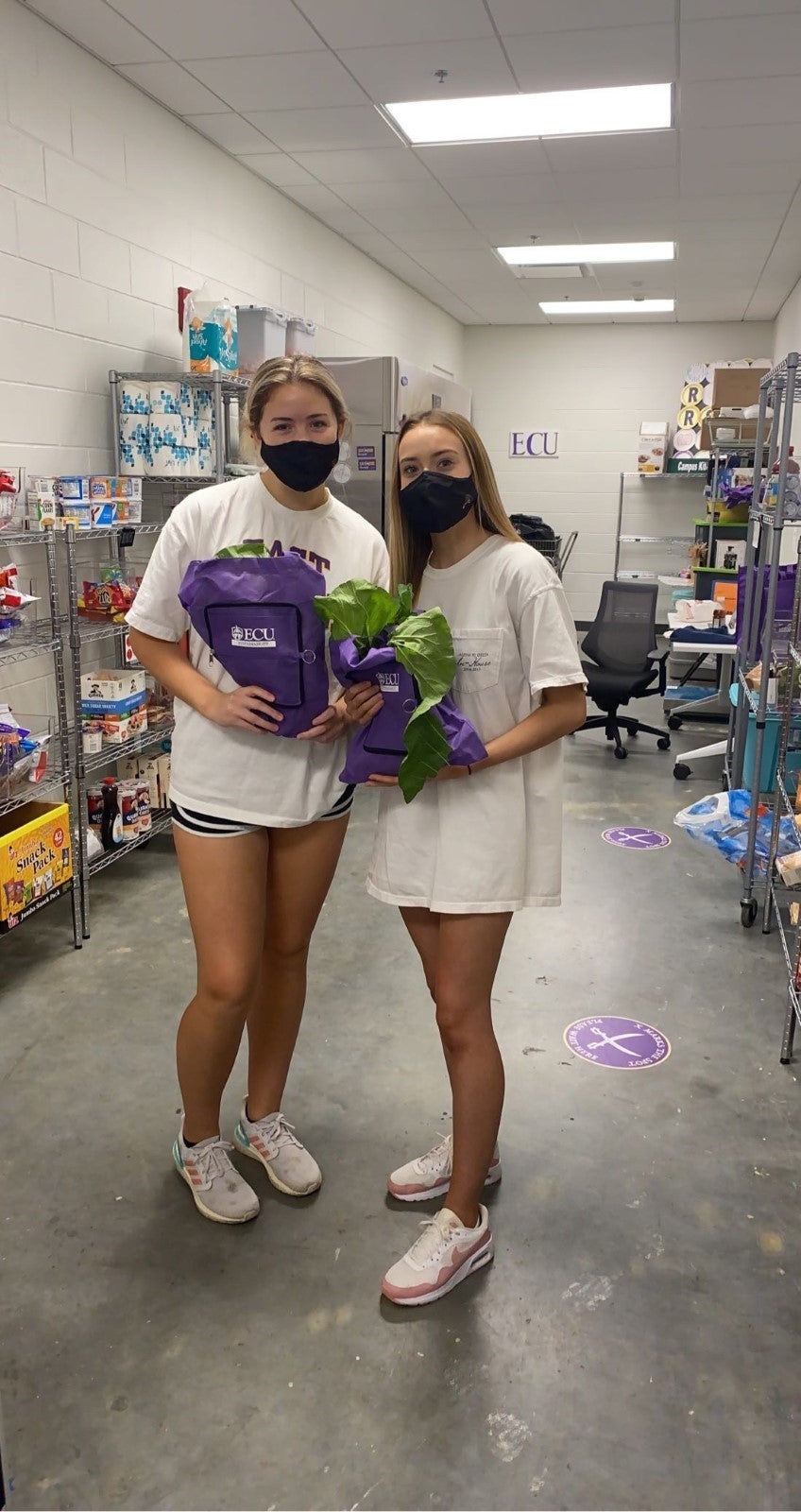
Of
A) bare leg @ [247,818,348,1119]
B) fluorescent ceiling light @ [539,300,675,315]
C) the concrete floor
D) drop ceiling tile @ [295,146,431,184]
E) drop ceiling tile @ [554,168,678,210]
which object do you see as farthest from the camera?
fluorescent ceiling light @ [539,300,675,315]

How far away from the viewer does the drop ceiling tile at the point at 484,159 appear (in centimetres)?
468

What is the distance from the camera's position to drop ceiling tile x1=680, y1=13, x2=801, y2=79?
339 cm

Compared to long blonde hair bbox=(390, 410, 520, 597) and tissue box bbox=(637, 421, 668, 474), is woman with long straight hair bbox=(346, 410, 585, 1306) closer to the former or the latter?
long blonde hair bbox=(390, 410, 520, 597)

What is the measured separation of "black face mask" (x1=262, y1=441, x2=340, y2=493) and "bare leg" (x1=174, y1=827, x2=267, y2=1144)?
0.62 meters

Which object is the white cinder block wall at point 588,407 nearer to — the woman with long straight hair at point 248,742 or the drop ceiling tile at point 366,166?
the drop ceiling tile at point 366,166

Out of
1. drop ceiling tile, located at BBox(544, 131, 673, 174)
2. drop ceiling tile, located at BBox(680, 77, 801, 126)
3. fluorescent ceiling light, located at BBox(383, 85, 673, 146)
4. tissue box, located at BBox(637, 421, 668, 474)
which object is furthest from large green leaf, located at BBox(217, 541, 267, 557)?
tissue box, located at BBox(637, 421, 668, 474)

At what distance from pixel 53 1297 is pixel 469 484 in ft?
5.19

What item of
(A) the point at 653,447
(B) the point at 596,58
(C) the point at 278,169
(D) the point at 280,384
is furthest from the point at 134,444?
(A) the point at 653,447

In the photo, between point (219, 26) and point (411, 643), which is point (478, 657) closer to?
point (411, 643)

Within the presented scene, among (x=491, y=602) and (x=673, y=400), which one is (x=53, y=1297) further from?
(x=673, y=400)

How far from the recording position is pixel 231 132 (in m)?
4.55

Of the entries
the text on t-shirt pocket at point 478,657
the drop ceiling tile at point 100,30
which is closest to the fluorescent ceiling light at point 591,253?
the drop ceiling tile at point 100,30

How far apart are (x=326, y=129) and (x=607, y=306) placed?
475 centimetres

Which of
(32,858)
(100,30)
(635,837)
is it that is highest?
(100,30)
